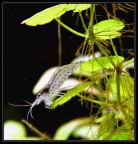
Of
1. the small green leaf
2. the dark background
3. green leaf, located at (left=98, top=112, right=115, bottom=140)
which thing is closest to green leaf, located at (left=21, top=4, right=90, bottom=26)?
green leaf, located at (left=98, top=112, right=115, bottom=140)

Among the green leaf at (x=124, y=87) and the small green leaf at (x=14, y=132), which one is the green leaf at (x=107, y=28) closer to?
the green leaf at (x=124, y=87)

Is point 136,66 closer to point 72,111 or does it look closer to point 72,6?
point 72,6

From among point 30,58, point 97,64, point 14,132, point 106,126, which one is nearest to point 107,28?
point 97,64

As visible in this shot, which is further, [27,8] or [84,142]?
[27,8]

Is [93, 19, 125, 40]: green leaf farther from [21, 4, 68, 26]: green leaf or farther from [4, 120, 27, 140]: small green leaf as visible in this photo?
[4, 120, 27, 140]: small green leaf

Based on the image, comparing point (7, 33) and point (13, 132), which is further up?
point (7, 33)

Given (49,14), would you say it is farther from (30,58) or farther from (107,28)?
(30,58)

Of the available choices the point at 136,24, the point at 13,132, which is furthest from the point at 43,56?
the point at 136,24
